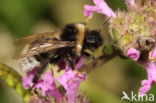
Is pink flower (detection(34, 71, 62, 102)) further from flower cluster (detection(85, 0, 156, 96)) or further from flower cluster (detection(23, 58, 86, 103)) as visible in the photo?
flower cluster (detection(85, 0, 156, 96))

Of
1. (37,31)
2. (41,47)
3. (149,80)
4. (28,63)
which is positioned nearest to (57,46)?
(41,47)

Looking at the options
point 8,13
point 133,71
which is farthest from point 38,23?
point 133,71

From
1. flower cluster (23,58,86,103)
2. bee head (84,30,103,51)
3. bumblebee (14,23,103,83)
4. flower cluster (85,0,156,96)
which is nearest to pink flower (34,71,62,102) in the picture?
flower cluster (23,58,86,103)

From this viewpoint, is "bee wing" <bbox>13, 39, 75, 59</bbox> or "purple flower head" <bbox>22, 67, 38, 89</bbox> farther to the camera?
"purple flower head" <bbox>22, 67, 38, 89</bbox>

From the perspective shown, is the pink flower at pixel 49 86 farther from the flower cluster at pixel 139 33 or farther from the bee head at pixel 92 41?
the flower cluster at pixel 139 33

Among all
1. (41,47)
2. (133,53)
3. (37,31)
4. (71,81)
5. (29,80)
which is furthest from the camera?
(37,31)

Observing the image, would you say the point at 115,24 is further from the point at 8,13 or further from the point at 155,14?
the point at 8,13

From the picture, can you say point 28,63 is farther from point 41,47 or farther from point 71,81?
point 71,81
